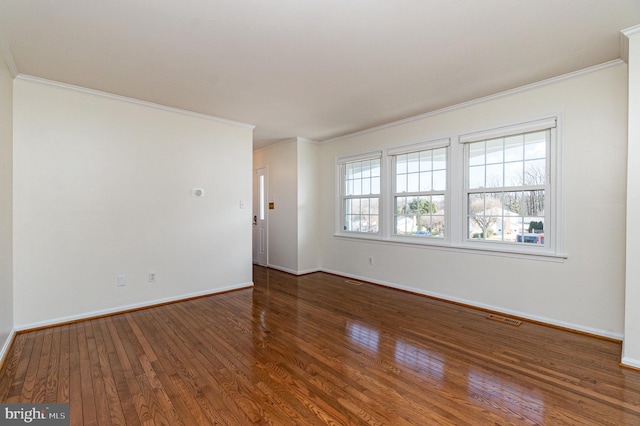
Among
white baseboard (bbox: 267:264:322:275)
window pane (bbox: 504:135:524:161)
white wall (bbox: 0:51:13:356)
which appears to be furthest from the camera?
white baseboard (bbox: 267:264:322:275)

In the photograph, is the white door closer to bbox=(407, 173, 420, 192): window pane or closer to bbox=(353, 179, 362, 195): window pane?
bbox=(353, 179, 362, 195): window pane

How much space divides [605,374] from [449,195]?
2454 millimetres

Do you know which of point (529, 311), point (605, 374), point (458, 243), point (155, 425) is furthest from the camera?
point (458, 243)

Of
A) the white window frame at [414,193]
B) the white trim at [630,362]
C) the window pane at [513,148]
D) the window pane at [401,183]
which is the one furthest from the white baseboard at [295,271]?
the white trim at [630,362]

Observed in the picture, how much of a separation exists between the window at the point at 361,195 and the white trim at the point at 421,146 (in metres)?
0.35

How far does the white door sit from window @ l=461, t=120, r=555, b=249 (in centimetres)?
410

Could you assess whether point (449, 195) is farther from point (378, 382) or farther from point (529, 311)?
point (378, 382)

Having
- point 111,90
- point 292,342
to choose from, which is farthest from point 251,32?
point 292,342

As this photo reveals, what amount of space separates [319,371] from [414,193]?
3136 mm

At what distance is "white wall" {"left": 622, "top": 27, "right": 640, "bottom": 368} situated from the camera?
7.95 ft

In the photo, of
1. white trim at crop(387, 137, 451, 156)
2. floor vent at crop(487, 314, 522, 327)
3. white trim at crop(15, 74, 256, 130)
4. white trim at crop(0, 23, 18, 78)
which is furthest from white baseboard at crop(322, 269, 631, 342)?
white trim at crop(0, 23, 18, 78)

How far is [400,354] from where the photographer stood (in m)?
2.70

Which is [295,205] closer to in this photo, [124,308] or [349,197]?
[349,197]

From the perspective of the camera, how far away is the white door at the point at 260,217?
670 cm
